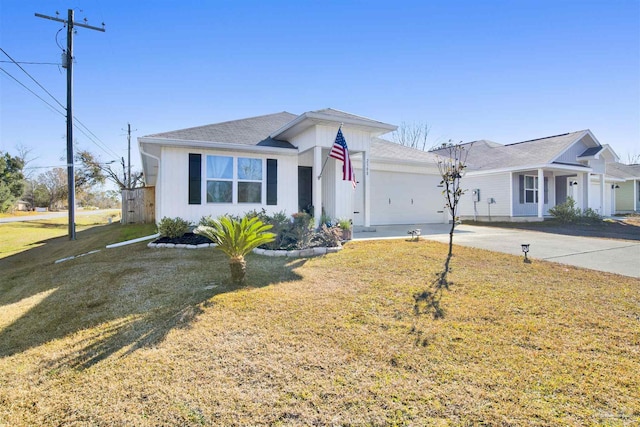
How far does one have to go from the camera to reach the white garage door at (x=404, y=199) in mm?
13086

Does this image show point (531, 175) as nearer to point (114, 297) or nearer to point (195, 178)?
point (195, 178)

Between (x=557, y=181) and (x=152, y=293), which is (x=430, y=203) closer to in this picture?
(x=557, y=181)

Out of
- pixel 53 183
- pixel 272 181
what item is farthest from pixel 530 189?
pixel 53 183

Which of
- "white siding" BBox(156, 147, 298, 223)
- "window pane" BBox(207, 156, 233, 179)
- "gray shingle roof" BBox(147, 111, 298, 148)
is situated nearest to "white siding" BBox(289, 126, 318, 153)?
"gray shingle roof" BBox(147, 111, 298, 148)

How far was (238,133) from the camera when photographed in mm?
10195

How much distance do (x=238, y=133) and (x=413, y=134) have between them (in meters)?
30.3

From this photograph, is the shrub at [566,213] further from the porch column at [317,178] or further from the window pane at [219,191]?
the window pane at [219,191]

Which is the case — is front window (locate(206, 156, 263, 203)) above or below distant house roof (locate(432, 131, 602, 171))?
below

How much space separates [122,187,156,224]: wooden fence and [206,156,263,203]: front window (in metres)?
10.3

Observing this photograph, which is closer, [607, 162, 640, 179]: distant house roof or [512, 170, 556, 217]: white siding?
[512, 170, 556, 217]: white siding

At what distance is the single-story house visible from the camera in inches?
354

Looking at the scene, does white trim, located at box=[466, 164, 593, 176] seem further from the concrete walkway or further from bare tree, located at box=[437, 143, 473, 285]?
bare tree, located at box=[437, 143, 473, 285]

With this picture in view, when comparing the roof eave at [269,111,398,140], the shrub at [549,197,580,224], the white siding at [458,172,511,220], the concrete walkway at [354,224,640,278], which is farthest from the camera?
the white siding at [458,172,511,220]

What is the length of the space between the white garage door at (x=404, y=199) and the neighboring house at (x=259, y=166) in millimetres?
1258
